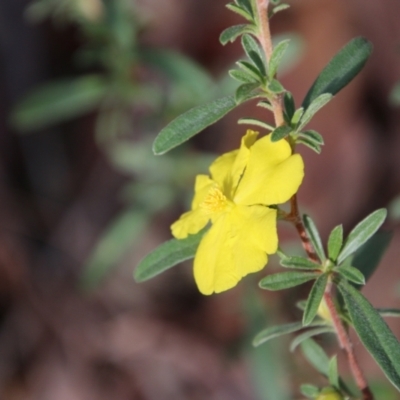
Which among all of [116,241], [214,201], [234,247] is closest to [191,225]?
[214,201]

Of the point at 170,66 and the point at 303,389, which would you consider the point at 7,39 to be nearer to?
the point at 170,66

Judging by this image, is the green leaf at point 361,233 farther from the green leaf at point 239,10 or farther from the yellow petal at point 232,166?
the green leaf at point 239,10

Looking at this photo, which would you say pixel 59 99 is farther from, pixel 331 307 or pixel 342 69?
pixel 331 307

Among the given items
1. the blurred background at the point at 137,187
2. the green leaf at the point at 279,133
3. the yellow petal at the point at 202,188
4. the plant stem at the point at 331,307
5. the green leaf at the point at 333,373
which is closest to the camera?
the green leaf at the point at 279,133

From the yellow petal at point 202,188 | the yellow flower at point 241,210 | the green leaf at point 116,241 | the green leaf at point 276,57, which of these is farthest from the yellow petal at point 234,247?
the green leaf at point 116,241

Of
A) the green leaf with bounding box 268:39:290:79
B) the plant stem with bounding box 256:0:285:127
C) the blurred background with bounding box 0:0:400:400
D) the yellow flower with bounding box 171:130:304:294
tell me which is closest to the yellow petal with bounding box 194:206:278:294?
the yellow flower with bounding box 171:130:304:294

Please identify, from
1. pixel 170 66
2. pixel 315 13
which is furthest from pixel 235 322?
pixel 315 13
